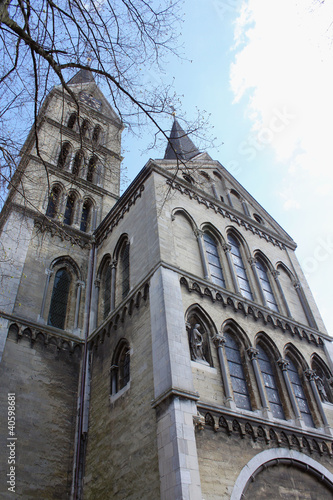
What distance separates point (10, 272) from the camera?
44.2 ft

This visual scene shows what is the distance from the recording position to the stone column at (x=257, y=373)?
10469 millimetres

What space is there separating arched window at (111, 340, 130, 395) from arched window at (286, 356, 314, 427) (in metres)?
4.89

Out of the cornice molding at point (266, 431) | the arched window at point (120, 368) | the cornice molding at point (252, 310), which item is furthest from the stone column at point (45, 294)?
the cornice molding at point (266, 431)

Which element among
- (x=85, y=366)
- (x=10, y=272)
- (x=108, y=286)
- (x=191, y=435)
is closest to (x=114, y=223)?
(x=108, y=286)

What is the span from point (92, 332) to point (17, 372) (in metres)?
2.67

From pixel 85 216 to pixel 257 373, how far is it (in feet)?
37.7

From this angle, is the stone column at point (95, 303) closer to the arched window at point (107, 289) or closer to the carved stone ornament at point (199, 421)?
the arched window at point (107, 289)

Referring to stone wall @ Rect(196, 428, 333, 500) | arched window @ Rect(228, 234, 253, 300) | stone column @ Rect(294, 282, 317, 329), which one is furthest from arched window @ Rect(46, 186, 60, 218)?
stone wall @ Rect(196, 428, 333, 500)

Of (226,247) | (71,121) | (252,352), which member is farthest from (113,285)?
(71,121)

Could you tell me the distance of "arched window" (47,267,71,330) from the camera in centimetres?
1394

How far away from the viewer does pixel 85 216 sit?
1941 centimetres

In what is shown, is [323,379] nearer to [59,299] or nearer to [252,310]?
[252,310]

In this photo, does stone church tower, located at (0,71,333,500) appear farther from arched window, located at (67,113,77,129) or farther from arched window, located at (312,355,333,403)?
arched window, located at (67,113,77,129)

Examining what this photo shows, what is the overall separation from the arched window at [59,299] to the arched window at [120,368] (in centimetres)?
321
